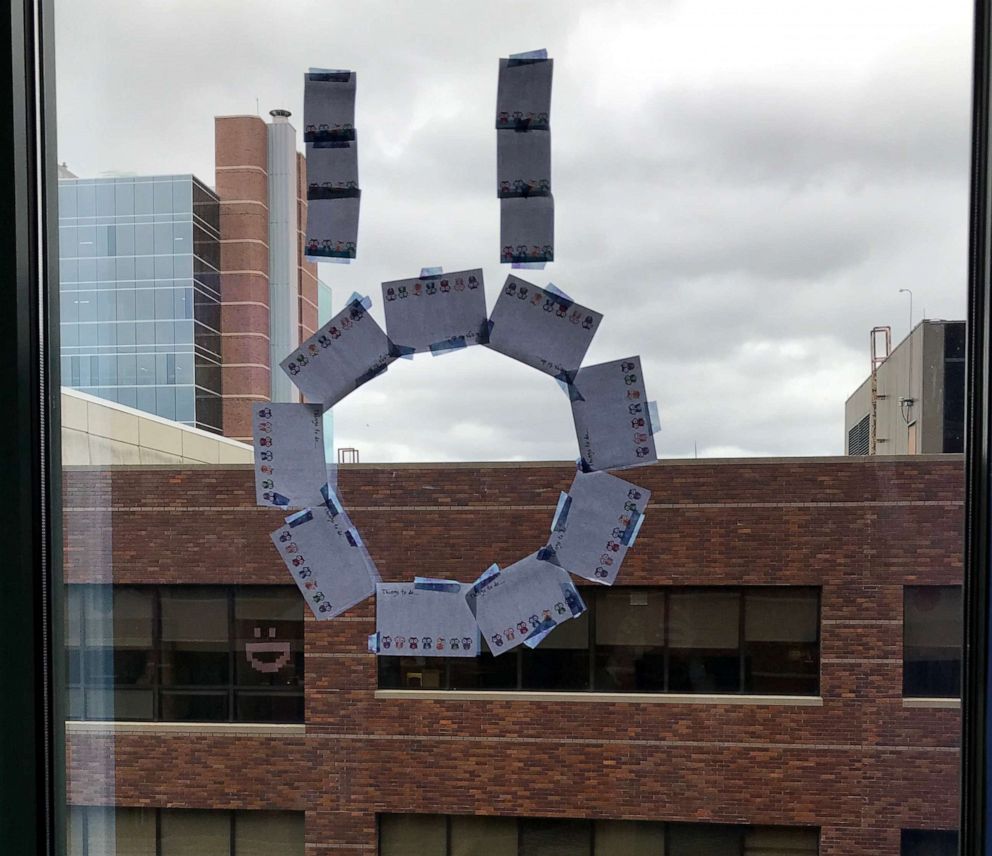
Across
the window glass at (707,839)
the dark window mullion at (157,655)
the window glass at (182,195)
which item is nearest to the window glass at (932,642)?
the window glass at (707,839)

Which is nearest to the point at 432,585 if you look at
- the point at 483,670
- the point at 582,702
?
the point at 483,670

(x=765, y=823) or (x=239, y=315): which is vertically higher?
(x=239, y=315)

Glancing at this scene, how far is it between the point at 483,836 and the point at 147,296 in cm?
75

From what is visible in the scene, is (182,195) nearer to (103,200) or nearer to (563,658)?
(103,200)

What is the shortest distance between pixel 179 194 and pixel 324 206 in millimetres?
200

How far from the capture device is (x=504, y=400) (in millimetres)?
1009

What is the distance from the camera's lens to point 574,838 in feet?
3.25

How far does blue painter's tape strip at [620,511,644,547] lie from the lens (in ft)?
3.16

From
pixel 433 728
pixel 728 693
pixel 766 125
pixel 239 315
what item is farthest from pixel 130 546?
pixel 766 125

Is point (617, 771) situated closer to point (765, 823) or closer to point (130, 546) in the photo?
point (765, 823)

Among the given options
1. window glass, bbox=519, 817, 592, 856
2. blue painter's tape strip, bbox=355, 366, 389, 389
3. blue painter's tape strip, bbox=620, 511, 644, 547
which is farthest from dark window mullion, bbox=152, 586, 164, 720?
blue painter's tape strip, bbox=620, 511, 644, 547

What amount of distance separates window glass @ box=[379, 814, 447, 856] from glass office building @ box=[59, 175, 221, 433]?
1.64ft

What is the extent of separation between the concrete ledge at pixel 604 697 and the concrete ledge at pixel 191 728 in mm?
117

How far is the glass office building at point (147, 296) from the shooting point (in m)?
1.06
